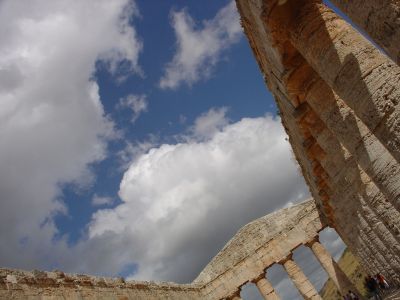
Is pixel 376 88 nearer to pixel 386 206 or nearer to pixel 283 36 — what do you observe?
pixel 283 36

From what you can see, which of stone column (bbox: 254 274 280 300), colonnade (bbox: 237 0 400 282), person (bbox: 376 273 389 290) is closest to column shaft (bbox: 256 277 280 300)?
stone column (bbox: 254 274 280 300)

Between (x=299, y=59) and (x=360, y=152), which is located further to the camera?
(x=299, y=59)

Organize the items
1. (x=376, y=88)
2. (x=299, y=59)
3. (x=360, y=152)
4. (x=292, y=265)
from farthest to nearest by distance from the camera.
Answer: (x=292, y=265) < (x=299, y=59) < (x=360, y=152) < (x=376, y=88)

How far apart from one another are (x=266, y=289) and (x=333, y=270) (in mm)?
4185

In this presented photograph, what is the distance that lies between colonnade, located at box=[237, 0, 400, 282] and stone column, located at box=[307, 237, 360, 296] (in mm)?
11186

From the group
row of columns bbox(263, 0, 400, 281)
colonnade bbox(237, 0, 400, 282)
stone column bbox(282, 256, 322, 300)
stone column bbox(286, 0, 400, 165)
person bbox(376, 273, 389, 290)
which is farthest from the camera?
stone column bbox(282, 256, 322, 300)

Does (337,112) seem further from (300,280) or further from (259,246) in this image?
(259,246)

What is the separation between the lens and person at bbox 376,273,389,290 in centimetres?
1645

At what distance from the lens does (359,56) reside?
6.98m

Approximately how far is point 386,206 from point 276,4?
6.19 meters

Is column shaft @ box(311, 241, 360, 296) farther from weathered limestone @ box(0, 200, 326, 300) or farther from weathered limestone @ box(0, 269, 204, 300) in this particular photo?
weathered limestone @ box(0, 269, 204, 300)

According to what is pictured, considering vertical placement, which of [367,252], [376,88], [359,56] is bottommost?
[367,252]

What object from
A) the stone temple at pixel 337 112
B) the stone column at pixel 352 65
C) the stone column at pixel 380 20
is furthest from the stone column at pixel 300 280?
the stone column at pixel 380 20

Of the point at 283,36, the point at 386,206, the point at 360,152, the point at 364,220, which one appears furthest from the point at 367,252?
the point at 283,36
